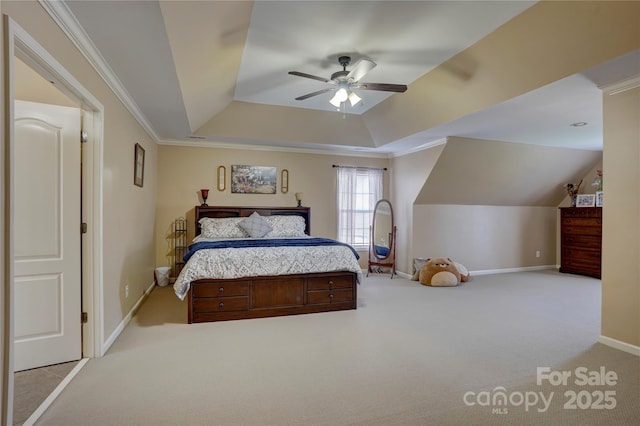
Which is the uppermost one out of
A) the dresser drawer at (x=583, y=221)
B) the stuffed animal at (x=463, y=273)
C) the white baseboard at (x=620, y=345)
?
the dresser drawer at (x=583, y=221)

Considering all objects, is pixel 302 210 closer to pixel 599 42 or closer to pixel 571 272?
pixel 599 42

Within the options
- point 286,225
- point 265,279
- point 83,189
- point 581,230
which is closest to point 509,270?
point 581,230

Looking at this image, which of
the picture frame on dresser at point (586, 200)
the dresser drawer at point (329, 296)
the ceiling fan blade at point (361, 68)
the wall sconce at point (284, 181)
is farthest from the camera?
the picture frame on dresser at point (586, 200)

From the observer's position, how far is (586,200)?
20.8ft

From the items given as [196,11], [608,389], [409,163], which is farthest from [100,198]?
[409,163]

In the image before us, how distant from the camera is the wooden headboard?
5.43m

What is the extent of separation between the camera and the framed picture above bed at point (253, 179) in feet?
18.8

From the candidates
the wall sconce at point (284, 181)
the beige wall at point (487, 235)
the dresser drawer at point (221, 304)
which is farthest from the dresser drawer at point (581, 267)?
the dresser drawer at point (221, 304)

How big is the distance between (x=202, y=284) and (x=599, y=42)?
414 centimetres

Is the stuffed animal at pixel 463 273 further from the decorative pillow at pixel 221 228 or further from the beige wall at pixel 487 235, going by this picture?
the decorative pillow at pixel 221 228

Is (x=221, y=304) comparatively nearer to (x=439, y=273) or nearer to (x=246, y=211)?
(x=246, y=211)

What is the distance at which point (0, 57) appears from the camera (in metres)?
1.37

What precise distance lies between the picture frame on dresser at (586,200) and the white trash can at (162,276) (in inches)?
308

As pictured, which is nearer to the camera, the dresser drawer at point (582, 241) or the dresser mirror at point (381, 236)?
the dresser drawer at point (582, 241)
